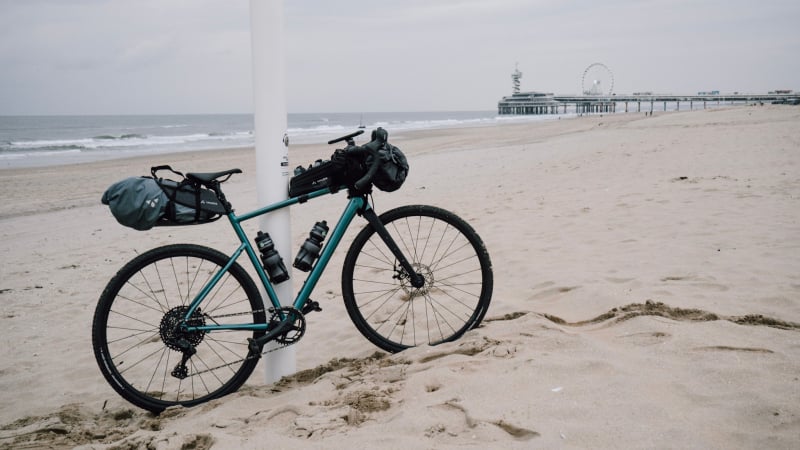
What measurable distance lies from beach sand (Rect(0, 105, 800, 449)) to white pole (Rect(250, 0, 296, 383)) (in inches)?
19.2

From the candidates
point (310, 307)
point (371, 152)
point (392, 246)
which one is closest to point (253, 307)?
point (310, 307)

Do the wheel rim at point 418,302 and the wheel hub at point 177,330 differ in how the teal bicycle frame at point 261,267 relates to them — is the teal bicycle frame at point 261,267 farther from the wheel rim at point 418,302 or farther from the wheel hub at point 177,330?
the wheel rim at point 418,302

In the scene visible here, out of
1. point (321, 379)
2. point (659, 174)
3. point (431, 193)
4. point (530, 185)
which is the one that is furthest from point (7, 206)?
point (659, 174)

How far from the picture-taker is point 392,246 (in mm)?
3422

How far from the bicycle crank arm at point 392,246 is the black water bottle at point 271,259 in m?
0.61

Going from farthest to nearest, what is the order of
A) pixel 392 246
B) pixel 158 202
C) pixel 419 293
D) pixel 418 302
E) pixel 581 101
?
pixel 581 101 → pixel 418 302 → pixel 419 293 → pixel 392 246 → pixel 158 202

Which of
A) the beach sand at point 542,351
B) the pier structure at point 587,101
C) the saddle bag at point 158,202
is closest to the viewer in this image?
the beach sand at point 542,351

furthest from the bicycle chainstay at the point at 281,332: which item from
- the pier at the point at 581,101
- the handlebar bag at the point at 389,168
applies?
the pier at the point at 581,101

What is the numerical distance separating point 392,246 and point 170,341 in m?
1.44

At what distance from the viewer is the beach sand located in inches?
88.4

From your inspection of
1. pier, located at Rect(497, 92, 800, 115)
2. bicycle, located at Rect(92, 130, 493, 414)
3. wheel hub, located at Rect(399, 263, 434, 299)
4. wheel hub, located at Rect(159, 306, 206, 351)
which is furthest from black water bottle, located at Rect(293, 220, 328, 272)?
pier, located at Rect(497, 92, 800, 115)

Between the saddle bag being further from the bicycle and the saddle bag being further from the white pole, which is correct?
the white pole

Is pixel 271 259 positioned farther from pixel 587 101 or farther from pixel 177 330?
pixel 587 101

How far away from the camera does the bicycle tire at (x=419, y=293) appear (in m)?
3.44
